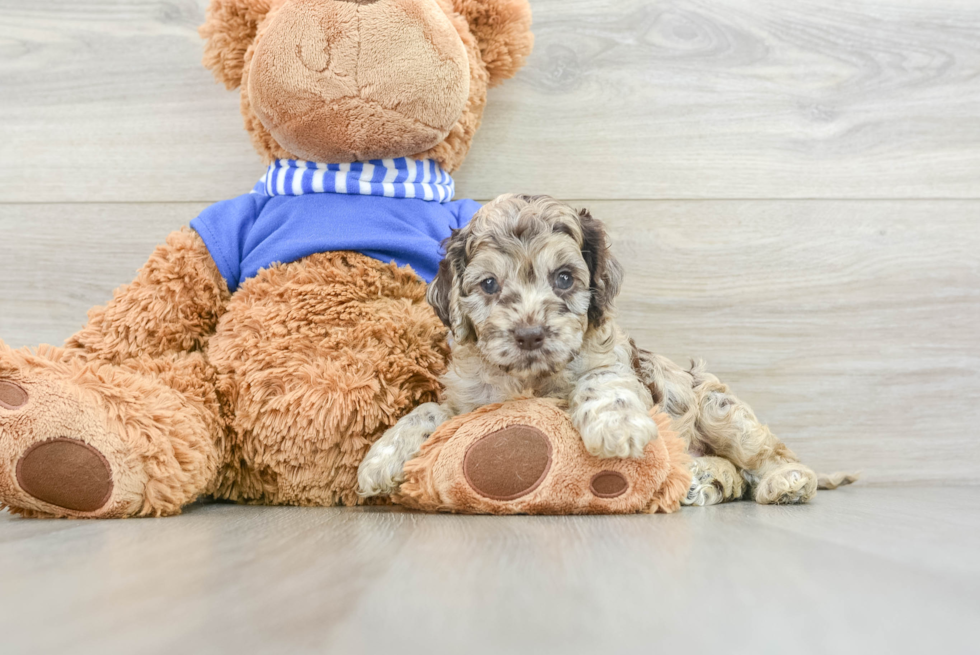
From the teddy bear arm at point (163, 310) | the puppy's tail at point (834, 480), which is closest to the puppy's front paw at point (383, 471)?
the teddy bear arm at point (163, 310)

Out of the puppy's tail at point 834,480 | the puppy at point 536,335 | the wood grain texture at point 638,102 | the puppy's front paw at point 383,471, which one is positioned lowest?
the puppy's tail at point 834,480

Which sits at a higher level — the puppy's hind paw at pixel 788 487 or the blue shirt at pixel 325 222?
the blue shirt at pixel 325 222

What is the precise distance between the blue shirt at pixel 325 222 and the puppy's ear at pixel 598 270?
452mm

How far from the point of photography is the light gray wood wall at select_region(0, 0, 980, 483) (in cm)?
250

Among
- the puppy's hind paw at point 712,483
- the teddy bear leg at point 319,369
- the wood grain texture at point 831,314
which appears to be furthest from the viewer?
the wood grain texture at point 831,314

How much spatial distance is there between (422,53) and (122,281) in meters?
1.41

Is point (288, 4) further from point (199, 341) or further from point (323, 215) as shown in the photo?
point (199, 341)

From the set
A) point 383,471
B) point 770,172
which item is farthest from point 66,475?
point 770,172

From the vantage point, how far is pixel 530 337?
158cm

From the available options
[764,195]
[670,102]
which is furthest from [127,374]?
[764,195]

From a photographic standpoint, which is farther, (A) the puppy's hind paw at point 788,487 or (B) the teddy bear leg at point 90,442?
(A) the puppy's hind paw at point 788,487

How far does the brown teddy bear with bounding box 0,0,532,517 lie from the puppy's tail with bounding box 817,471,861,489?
1.26m

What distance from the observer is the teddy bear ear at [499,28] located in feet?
7.00

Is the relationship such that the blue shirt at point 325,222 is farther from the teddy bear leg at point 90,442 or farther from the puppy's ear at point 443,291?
the teddy bear leg at point 90,442
